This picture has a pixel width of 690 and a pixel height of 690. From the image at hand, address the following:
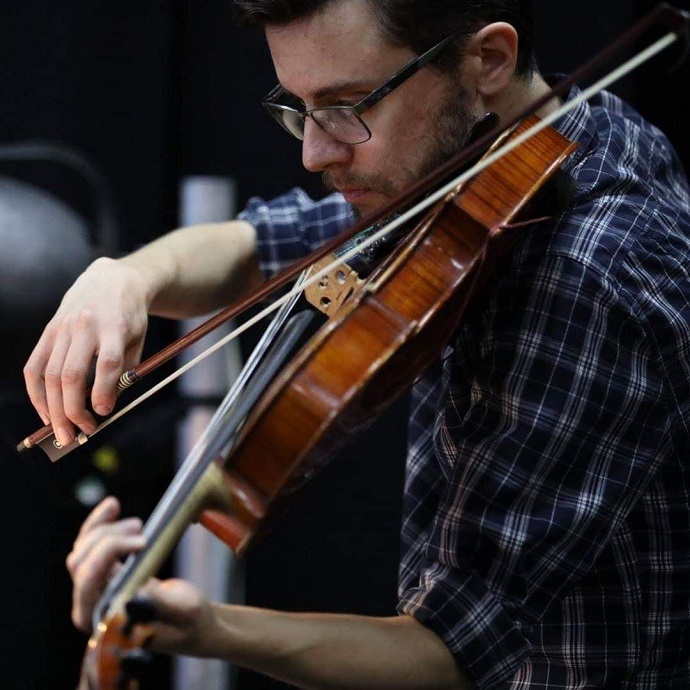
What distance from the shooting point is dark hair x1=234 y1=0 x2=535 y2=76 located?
1.16 m

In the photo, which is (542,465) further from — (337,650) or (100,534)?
(100,534)

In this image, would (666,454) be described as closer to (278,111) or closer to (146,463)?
(278,111)

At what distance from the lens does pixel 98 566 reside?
2.67ft

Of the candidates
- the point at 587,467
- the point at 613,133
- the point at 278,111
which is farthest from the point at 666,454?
the point at 278,111

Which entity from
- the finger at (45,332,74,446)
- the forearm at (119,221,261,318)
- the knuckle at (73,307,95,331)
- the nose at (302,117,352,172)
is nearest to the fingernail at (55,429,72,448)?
the finger at (45,332,74,446)

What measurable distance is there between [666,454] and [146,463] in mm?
1152

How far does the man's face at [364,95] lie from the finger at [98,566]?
524mm

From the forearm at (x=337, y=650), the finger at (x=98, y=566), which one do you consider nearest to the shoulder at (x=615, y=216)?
the forearm at (x=337, y=650)

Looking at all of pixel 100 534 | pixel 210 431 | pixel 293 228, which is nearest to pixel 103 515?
pixel 100 534

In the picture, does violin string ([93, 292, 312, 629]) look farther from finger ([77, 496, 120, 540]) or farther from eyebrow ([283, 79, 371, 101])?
eyebrow ([283, 79, 371, 101])

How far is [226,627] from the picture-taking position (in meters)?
0.89

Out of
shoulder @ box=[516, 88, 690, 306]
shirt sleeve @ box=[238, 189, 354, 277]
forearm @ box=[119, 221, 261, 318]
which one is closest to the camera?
shoulder @ box=[516, 88, 690, 306]

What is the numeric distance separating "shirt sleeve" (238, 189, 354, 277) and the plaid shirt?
1.38 ft

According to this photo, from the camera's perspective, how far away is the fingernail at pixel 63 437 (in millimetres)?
1141
